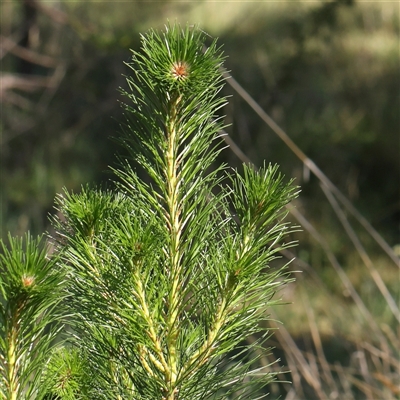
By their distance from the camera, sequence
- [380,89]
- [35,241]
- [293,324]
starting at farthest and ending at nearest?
[380,89] < [293,324] < [35,241]

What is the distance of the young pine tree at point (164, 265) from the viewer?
45 cm

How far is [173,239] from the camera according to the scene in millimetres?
469

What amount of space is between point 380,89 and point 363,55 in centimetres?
21

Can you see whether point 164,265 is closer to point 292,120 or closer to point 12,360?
point 12,360

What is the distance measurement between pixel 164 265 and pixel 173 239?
0.02 metres

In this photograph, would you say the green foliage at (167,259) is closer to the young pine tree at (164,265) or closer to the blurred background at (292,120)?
the young pine tree at (164,265)

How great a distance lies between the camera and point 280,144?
11.5ft

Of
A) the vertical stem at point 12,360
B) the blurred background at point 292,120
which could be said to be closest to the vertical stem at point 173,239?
the vertical stem at point 12,360

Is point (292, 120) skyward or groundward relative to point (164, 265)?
skyward

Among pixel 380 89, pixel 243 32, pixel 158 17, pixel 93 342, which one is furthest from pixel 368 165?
pixel 93 342

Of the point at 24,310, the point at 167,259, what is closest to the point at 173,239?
the point at 167,259

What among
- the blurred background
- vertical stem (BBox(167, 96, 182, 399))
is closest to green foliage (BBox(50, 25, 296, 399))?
vertical stem (BBox(167, 96, 182, 399))

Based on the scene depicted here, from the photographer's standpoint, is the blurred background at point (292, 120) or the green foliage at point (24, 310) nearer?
the green foliage at point (24, 310)

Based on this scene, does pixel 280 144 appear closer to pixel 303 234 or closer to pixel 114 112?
pixel 303 234
